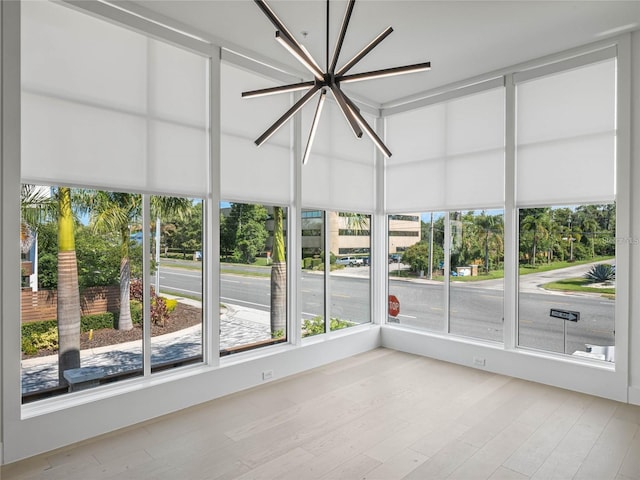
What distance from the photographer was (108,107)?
145 inches

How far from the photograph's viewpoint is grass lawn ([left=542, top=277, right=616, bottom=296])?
4518 millimetres

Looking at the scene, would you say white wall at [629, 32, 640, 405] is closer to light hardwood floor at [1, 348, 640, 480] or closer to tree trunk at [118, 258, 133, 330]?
light hardwood floor at [1, 348, 640, 480]

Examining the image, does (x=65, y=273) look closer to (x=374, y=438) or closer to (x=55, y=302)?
(x=55, y=302)

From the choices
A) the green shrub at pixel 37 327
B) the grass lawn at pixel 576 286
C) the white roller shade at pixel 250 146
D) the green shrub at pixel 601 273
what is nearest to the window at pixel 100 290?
the green shrub at pixel 37 327

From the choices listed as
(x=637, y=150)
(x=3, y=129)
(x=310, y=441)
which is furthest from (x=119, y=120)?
(x=637, y=150)

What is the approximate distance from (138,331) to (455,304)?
4.09 metres

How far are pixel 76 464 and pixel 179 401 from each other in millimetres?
1065

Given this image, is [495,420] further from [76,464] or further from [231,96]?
[231,96]

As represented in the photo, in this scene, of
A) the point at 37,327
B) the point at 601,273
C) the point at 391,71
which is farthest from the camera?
the point at 601,273

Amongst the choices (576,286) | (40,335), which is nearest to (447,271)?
(576,286)

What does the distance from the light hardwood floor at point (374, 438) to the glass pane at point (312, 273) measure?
3.36ft

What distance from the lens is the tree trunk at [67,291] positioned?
3498 millimetres

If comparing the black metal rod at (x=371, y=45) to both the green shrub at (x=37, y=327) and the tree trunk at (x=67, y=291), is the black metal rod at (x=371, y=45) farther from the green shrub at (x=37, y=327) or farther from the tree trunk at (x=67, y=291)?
the green shrub at (x=37, y=327)

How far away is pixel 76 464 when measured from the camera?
3078mm
